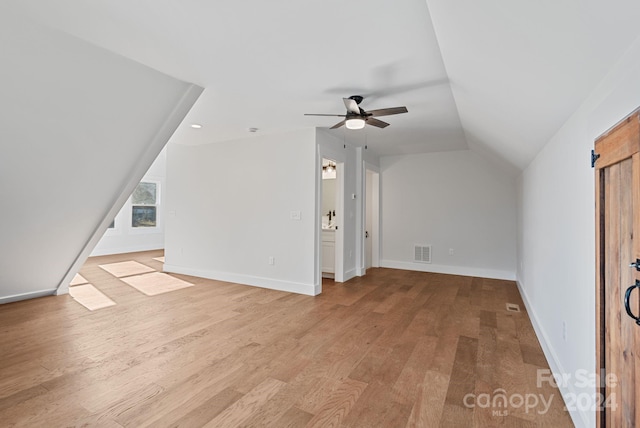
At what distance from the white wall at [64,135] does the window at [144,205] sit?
5.09 meters

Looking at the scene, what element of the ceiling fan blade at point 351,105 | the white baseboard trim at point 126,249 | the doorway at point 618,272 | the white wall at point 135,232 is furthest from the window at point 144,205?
the doorway at point 618,272

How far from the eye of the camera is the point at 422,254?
6270 millimetres

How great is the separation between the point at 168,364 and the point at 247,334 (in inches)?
30.7

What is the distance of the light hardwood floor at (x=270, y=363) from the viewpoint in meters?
1.84

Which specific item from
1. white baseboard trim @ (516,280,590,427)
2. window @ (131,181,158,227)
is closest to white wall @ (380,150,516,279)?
white baseboard trim @ (516,280,590,427)

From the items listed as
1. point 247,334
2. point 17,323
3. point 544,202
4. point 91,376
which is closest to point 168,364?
point 91,376

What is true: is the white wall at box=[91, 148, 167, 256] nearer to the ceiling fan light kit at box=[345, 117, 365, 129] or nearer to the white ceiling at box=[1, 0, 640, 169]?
the white ceiling at box=[1, 0, 640, 169]

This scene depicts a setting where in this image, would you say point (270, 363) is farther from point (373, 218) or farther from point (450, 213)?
point (450, 213)

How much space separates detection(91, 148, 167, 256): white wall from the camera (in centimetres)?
813

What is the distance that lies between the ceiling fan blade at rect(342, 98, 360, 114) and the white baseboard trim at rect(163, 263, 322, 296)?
101 inches

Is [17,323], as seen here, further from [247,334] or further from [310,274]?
[310,274]

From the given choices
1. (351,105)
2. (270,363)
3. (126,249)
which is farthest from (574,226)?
(126,249)

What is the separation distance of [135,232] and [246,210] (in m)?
5.62

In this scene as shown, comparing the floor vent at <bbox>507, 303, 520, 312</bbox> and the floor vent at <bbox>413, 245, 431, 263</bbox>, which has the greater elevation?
the floor vent at <bbox>413, 245, 431, 263</bbox>
